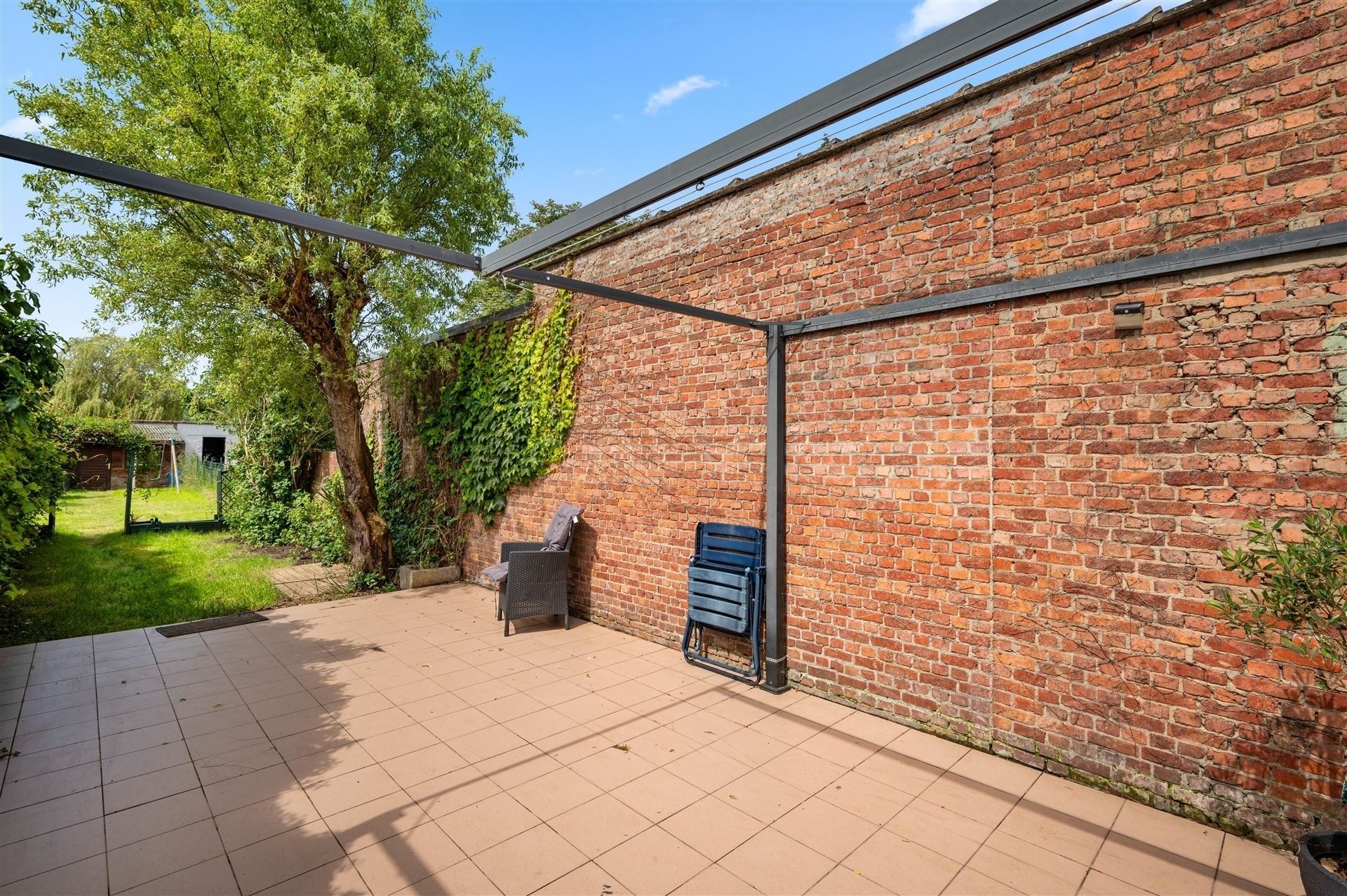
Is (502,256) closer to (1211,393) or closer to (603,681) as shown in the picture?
(603,681)

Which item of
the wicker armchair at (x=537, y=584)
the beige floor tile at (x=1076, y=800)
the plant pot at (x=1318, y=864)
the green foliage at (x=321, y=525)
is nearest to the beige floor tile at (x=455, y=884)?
the beige floor tile at (x=1076, y=800)

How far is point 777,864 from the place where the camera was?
2.35 meters

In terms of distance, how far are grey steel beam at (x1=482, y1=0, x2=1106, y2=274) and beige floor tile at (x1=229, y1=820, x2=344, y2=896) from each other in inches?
106

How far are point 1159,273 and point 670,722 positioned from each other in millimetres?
3376

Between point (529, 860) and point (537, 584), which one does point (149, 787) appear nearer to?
point (529, 860)

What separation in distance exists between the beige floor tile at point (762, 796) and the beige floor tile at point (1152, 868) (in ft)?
3.83

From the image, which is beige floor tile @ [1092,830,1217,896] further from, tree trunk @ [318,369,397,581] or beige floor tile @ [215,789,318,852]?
tree trunk @ [318,369,397,581]

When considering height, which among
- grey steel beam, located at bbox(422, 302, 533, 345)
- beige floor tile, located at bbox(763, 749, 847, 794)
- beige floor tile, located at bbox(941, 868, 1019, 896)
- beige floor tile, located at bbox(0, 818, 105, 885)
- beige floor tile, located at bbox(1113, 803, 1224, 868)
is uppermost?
grey steel beam, located at bbox(422, 302, 533, 345)

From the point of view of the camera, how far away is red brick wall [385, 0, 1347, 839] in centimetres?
242

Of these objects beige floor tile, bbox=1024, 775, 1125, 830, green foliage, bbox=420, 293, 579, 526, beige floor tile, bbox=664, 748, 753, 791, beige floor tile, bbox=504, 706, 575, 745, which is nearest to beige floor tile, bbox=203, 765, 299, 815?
beige floor tile, bbox=504, 706, 575, 745

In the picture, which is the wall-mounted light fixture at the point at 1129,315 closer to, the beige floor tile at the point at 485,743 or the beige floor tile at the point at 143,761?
the beige floor tile at the point at 485,743

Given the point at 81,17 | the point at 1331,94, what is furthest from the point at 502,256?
the point at 81,17

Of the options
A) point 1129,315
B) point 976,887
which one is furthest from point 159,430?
point 1129,315

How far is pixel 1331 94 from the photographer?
2.34m
